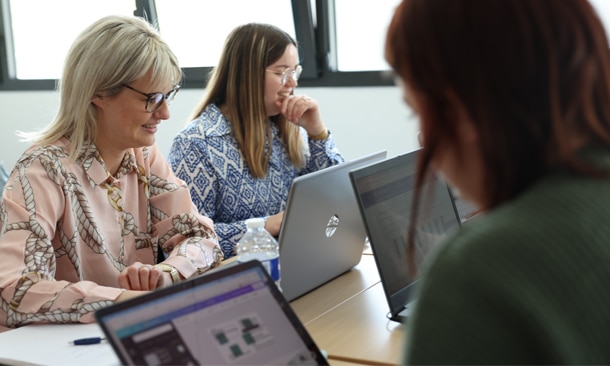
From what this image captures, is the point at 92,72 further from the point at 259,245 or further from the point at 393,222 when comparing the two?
the point at 393,222

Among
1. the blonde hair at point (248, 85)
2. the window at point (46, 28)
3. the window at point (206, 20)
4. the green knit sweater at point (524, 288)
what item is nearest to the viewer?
the green knit sweater at point (524, 288)

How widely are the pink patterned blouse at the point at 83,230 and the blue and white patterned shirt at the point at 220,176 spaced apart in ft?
0.76

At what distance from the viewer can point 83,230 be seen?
2010mm

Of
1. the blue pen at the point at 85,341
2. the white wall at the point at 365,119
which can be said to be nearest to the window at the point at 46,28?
the white wall at the point at 365,119

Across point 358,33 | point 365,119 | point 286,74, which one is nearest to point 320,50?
point 358,33

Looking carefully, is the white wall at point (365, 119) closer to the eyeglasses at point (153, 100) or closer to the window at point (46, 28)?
the window at point (46, 28)

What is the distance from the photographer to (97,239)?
2.02m

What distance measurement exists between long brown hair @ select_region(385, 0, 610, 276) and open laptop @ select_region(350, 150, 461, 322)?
776 mm

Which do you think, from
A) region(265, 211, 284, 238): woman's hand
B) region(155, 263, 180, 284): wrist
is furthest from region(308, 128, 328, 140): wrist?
region(155, 263, 180, 284): wrist

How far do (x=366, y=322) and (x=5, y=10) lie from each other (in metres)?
3.92

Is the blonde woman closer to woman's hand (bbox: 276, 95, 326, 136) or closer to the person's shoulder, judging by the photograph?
the person's shoulder

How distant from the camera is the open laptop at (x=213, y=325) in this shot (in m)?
1.10

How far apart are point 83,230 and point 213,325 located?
91 centimetres

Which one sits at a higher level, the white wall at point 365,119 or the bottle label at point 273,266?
the bottle label at point 273,266
